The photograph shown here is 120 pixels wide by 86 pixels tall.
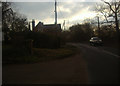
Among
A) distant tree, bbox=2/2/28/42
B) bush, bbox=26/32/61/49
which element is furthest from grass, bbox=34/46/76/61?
distant tree, bbox=2/2/28/42

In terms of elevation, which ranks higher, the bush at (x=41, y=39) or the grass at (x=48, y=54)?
the bush at (x=41, y=39)

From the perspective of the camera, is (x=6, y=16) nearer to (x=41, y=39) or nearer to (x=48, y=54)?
(x=41, y=39)

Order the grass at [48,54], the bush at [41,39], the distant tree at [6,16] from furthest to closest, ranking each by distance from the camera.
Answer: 1. the distant tree at [6,16]
2. the bush at [41,39]
3. the grass at [48,54]

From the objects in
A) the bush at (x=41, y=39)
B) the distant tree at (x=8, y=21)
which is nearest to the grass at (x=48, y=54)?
the bush at (x=41, y=39)

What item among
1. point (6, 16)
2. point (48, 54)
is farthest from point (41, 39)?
point (6, 16)

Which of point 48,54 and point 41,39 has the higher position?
point 41,39

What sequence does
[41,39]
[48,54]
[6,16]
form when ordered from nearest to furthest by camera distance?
1. [48,54]
2. [41,39]
3. [6,16]

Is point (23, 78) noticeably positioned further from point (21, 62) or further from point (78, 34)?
point (78, 34)

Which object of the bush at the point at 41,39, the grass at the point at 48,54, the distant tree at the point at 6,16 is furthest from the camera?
the distant tree at the point at 6,16

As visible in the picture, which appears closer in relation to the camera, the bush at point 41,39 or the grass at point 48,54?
the grass at point 48,54

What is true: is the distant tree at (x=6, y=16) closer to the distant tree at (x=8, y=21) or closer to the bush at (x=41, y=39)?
the distant tree at (x=8, y=21)

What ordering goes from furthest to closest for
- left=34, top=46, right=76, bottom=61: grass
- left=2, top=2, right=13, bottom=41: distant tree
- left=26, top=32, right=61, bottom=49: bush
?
left=2, top=2, right=13, bottom=41: distant tree < left=26, top=32, right=61, bottom=49: bush < left=34, top=46, right=76, bottom=61: grass

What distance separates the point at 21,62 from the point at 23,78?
418cm

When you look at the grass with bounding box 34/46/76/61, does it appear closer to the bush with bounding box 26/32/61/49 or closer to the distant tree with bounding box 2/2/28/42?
the bush with bounding box 26/32/61/49
